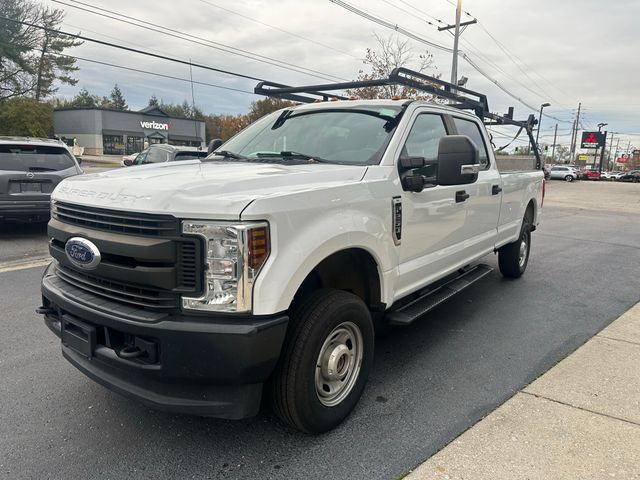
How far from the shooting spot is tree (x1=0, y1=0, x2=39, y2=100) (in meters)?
41.7

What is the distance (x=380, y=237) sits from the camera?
9.96ft

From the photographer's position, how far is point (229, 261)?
2180 millimetres

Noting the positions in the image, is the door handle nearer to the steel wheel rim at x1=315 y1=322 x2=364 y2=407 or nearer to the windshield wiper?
the windshield wiper

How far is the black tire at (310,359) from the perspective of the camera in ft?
8.16

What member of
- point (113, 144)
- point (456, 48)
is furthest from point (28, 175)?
point (113, 144)

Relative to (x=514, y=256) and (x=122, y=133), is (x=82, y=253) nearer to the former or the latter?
(x=514, y=256)

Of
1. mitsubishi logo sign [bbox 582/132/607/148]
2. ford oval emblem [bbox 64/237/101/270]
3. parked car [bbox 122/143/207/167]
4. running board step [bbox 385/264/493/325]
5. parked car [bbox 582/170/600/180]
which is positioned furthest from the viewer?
mitsubishi logo sign [bbox 582/132/607/148]

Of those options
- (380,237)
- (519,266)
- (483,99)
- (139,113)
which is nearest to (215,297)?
(380,237)

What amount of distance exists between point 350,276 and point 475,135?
9.06 ft

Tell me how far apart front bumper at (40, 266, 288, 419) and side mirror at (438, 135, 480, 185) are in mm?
1608

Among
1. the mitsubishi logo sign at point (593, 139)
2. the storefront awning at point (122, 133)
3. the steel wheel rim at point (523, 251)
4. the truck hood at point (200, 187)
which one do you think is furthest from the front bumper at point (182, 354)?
the mitsubishi logo sign at point (593, 139)

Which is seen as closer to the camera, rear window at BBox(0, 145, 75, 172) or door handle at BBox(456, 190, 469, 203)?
door handle at BBox(456, 190, 469, 203)

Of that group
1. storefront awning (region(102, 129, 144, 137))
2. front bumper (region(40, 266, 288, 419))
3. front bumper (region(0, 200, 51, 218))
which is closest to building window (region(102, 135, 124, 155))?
storefront awning (region(102, 129, 144, 137))

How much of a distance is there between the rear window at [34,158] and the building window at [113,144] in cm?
5345
